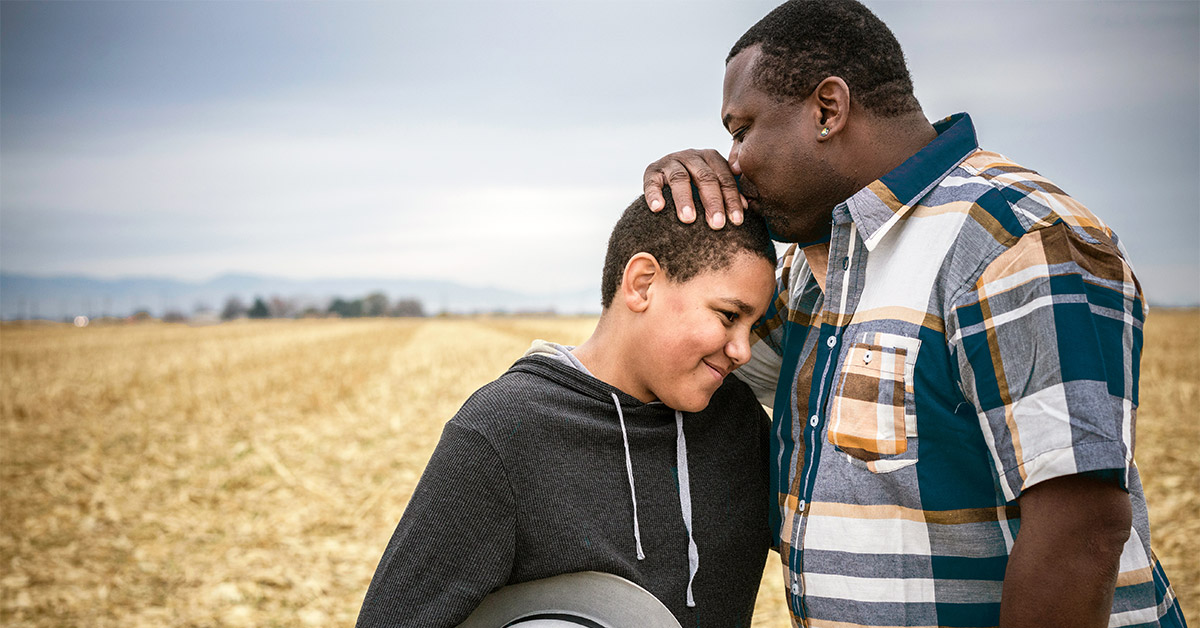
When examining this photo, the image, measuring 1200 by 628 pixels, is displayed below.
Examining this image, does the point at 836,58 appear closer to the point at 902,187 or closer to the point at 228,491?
the point at 902,187

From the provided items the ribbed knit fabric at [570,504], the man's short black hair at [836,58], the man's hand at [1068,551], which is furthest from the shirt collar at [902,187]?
the ribbed knit fabric at [570,504]

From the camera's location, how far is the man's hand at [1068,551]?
4.21 feet

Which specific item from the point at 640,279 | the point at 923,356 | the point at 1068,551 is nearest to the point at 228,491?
the point at 640,279

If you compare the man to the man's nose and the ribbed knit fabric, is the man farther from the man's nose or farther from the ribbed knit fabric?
the ribbed knit fabric

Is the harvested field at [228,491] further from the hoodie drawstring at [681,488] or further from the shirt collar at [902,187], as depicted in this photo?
the shirt collar at [902,187]

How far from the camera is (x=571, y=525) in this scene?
5.74 feet

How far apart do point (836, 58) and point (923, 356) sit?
66cm

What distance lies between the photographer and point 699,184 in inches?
73.3

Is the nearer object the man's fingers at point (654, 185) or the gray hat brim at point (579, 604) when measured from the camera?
the gray hat brim at point (579, 604)

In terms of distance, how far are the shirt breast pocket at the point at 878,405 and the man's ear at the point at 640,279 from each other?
49 cm

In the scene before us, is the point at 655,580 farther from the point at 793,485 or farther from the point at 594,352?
the point at 594,352

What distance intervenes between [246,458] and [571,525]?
8779 millimetres

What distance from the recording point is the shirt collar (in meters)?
1.57

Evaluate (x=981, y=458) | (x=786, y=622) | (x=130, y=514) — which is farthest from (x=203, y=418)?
(x=981, y=458)
